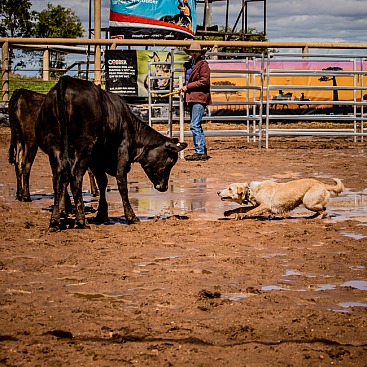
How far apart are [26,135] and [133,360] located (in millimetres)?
7442

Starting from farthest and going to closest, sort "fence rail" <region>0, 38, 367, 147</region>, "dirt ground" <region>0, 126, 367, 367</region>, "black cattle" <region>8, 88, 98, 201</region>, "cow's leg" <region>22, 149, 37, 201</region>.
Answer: "fence rail" <region>0, 38, 367, 147</region>, "black cattle" <region>8, 88, 98, 201</region>, "cow's leg" <region>22, 149, 37, 201</region>, "dirt ground" <region>0, 126, 367, 367</region>

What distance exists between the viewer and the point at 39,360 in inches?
180

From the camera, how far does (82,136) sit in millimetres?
9062

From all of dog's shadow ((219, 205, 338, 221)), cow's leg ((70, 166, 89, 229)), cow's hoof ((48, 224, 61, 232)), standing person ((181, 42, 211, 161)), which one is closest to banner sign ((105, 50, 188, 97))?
standing person ((181, 42, 211, 161))

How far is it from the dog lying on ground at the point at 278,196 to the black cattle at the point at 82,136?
4.05ft

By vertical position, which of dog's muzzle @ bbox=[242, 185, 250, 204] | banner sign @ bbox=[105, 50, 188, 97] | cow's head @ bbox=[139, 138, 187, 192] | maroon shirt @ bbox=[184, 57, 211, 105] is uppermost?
banner sign @ bbox=[105, 50, 188, 97]

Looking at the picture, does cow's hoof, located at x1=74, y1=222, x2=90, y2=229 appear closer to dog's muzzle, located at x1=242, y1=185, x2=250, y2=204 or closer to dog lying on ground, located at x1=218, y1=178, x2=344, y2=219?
dog lying on ground, located at x1=218, y1=178, x2=344, y2=219

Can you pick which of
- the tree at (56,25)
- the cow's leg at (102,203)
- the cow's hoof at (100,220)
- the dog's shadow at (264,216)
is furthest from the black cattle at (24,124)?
the tree at (56,25)

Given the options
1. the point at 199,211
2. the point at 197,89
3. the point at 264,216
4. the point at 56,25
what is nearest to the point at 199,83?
the point at 197,89

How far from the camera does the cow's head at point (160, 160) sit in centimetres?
1013

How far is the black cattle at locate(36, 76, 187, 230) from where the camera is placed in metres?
8.91

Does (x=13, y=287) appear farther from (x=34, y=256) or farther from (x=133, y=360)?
(x=133, y=360)

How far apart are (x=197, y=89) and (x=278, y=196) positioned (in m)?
7.09

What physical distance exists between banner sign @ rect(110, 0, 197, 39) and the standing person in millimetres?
11352
